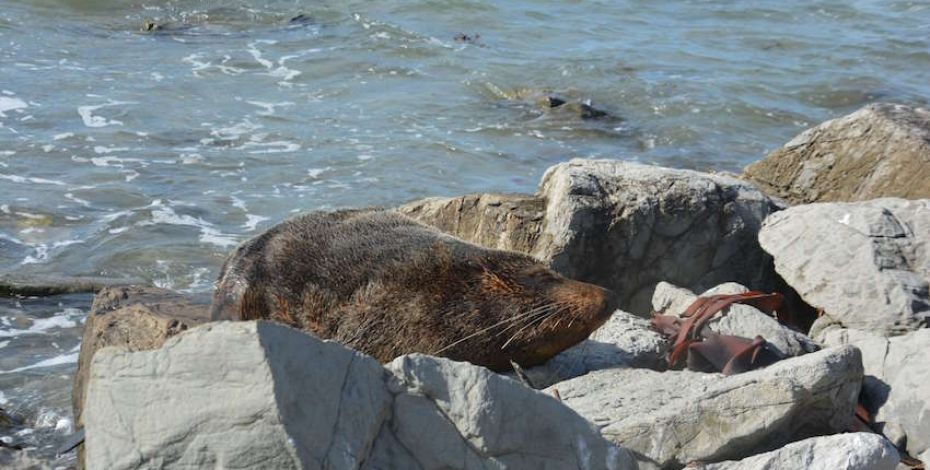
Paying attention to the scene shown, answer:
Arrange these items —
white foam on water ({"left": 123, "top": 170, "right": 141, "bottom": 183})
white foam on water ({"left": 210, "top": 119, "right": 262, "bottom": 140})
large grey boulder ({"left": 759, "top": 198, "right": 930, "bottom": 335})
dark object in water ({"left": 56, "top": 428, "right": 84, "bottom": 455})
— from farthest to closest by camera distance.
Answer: white foam on water ({"left": 210, "top": 119, "right": 262, "bottom": 140}), white foam on water ({"left": 123, "top": 170, "right": 141, "bottom": 183}), large grey boulder ({"left": 759, "top": 198, "right": 930, "bottom": 335}), dark object in water ({"left": 56, "top": 428, "right": 84, "bottom": 455})

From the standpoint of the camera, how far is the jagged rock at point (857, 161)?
7945mm

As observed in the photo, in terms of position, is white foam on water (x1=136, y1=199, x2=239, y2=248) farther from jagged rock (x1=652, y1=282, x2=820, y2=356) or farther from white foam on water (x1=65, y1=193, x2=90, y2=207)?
jagged rock (x1=652, y1=282, x2=820, y2=356)

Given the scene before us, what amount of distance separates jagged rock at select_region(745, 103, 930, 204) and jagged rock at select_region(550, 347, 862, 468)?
316cm

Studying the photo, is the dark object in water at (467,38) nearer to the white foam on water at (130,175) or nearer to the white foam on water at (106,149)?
the white foam on water at (106,149)

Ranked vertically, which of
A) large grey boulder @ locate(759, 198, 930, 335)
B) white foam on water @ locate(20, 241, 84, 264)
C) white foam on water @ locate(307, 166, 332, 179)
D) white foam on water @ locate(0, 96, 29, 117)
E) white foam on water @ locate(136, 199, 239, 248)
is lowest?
white foam on water @ locate(307, 166, 332, 179)

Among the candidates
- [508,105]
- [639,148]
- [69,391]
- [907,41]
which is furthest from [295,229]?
[907,41]

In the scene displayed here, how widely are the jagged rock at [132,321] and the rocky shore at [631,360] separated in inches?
0.6

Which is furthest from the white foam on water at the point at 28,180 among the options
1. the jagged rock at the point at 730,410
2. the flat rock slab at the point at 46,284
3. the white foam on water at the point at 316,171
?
the jagged rock at the point at 730,410

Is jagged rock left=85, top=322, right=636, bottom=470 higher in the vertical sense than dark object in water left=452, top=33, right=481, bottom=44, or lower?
higher

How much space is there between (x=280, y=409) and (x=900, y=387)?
293 centimetres

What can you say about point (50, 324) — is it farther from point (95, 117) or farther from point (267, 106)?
point (267, 106)

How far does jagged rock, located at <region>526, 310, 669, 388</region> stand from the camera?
19.0 ft

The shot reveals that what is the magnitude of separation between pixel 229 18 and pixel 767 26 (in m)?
8.22

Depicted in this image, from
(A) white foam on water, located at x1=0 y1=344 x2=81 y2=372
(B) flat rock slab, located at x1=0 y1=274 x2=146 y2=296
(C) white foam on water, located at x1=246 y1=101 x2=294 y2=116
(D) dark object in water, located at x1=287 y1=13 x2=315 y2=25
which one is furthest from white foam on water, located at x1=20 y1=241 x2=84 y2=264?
(D) dark object in water, located at x1=287 y1=13 x2=315 y2=25
